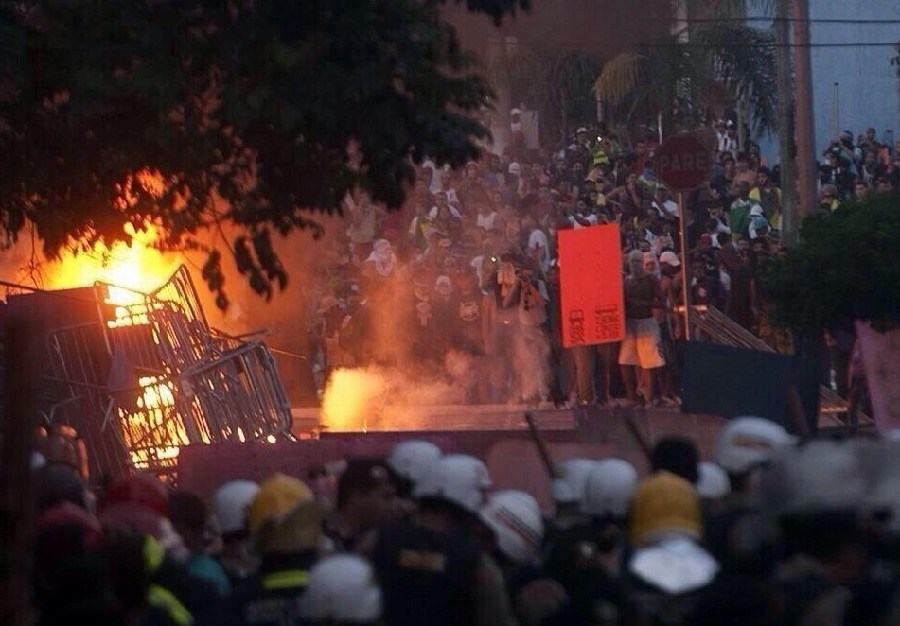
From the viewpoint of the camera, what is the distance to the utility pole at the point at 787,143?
17188 millimetres

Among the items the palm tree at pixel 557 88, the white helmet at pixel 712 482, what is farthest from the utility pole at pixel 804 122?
the palm tree at pixel 557 88

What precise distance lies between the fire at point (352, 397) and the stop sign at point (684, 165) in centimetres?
521

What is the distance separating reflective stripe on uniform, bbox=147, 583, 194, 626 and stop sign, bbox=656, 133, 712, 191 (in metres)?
8.28

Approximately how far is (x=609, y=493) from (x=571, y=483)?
0.22 metres

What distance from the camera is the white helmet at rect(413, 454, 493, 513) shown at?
5.30 m

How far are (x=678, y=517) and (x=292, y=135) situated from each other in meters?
4.04

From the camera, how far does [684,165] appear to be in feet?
42.1

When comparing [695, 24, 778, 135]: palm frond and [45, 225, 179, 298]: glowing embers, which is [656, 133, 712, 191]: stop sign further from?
[695, 24, 778, 135]: palm frond

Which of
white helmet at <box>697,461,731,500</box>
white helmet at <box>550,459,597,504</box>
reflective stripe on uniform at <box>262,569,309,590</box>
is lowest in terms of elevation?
white helmet at <box>697,461,731,500</box>

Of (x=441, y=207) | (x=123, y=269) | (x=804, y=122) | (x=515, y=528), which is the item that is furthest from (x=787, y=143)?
(x=515, y=528)

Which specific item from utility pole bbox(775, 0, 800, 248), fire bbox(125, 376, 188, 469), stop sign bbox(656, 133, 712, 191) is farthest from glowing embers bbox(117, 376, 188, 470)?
utility pole bbox(775, 0, 800, 248)

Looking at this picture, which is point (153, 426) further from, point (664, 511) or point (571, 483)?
point (664, 511)

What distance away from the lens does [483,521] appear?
5.45 metres

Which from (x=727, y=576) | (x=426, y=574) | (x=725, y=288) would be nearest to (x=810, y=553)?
(x=727, y=576)
